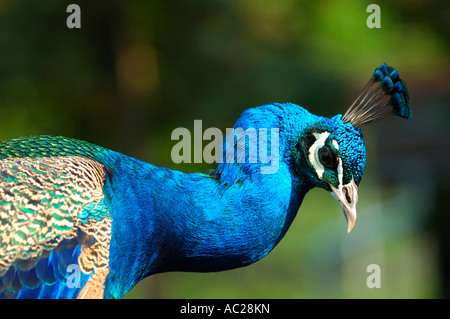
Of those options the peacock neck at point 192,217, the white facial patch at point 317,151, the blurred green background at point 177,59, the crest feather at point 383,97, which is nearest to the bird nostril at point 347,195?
the white facial patch at point 317,151

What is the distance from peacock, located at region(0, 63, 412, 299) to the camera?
1.90m

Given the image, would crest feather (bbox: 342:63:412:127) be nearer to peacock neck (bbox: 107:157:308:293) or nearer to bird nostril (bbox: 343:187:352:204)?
bird nostril (bbox: 343:187:352:204)

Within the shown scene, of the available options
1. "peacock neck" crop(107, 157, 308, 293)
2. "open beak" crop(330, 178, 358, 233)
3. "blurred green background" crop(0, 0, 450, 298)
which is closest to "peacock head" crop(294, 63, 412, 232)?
"open beak" crop(330, 178, 358, 233)

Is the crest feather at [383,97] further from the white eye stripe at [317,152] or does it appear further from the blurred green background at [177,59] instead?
the blurred green background at [177,59]

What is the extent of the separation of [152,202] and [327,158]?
2.25 feet

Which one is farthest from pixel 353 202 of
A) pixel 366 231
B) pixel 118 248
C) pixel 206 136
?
pixel 366 231

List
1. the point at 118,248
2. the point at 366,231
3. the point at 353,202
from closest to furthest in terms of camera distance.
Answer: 1. the point at 118,248
2. the point at 353,202
3. the point at 366,231

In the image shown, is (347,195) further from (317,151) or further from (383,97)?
(383,97)

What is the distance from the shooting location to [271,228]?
2.26 metres

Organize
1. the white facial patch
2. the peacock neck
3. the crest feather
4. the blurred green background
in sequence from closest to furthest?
the peacock neck
the white facial patch
the crest feather
the blurred green background

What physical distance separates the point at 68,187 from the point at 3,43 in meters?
2.50

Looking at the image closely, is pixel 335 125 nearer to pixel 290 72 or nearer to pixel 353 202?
pixel 353 202
